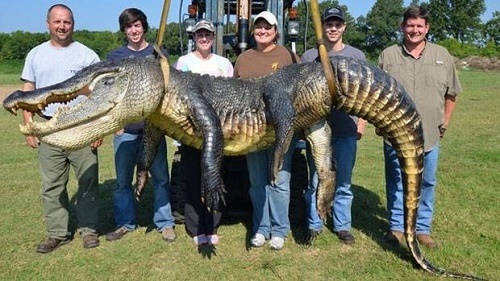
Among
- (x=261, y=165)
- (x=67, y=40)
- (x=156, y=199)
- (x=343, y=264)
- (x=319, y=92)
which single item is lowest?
(x=343, y=264)

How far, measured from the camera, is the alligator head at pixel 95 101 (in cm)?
301

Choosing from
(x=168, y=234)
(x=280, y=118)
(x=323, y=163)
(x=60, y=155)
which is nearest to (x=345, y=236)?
(x=323, y=163)

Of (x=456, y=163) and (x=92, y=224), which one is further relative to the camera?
(x=456, y=163)

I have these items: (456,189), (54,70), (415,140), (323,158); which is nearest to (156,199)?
(54,70)

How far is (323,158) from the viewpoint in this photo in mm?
3854

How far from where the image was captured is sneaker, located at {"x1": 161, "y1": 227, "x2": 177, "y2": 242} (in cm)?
483

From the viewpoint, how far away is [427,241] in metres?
4.61

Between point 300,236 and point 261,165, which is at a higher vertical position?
point 261,165

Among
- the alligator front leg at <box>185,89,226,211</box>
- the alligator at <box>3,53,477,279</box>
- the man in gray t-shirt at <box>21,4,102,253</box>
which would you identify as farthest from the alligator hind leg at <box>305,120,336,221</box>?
the man in gray t-shirt at <box>21,4,102,253</box>

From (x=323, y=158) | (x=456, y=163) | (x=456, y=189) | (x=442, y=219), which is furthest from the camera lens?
(x=456, y=163)

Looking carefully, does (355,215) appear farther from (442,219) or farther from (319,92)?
(319,92)

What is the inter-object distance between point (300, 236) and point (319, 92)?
1.94 metres

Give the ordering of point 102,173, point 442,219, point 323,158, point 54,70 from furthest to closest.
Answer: point 102,173 → point 442,219 → point 54,70 → point 323,158

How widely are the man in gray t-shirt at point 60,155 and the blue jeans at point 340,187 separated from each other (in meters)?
1.96
